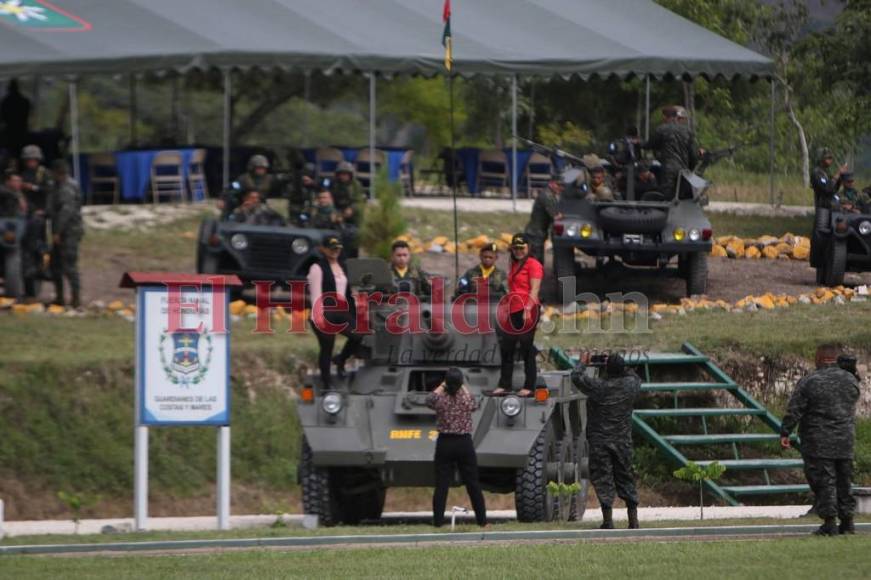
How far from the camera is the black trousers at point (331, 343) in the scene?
1791 centimetres

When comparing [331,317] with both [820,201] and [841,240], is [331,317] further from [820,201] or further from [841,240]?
[820,201]

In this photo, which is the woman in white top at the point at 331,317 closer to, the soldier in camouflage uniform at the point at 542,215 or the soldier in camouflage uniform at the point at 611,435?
the soldier in camouflage uniform at the point at 611,435

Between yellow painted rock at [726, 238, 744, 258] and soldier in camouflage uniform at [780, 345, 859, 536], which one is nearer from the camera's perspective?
soldier in camouflage uniform at [780, 345, 859, 536]

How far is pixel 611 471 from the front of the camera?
1583 centimetres

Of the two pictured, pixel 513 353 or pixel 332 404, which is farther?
pixel 513 353

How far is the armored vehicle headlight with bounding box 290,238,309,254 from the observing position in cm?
2502

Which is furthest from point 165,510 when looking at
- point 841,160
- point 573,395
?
point 841,160

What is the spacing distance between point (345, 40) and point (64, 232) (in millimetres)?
5608

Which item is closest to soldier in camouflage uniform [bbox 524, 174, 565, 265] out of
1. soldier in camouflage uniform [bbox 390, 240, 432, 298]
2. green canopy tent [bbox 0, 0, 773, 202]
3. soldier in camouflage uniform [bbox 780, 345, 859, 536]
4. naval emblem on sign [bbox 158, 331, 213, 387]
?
green canopy tent [bbox 0, 0, 773, 202]

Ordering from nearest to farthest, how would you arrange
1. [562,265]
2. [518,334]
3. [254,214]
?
[518,334], [254,214], [562,265]

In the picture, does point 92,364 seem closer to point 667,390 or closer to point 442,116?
point 667,390

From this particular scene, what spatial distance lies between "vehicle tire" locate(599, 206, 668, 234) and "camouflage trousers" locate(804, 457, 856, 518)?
1066 centimetres

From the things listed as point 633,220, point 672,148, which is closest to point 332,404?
point 633,220

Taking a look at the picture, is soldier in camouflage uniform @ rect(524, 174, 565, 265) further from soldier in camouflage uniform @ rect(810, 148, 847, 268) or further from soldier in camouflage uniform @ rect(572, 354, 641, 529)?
soldier in camouflage uniform @ rect(572, 354, 641, 529)
